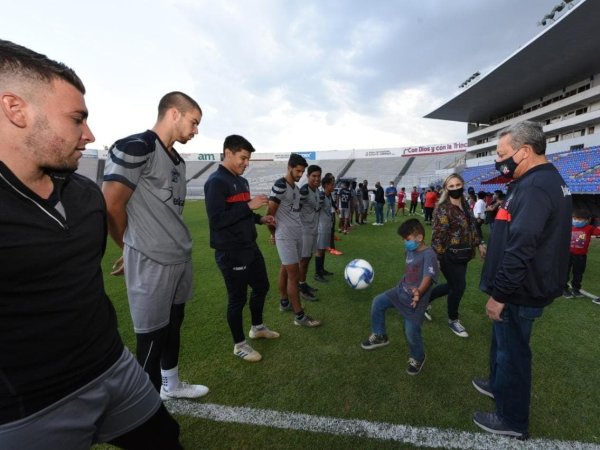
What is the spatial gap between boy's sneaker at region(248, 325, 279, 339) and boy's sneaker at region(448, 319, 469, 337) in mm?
2280

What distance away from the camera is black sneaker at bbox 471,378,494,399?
273 cm

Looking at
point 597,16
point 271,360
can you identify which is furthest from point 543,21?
point 271,360

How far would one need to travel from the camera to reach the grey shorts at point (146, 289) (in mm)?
2082

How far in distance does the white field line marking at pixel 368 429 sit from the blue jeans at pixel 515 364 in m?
0.20

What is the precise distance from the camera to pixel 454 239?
3.63 m

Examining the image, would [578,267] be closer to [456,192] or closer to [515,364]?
[456,192]

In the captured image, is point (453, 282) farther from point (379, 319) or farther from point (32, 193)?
point (32, 193)

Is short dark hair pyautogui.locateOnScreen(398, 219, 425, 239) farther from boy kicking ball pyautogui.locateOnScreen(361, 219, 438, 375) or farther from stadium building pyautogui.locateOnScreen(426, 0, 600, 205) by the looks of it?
stadium building pyautogui.locateOnScreen(426, 0, 600, 205)

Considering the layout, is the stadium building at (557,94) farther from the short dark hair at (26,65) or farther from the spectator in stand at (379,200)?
the short dark hair at (26,65)

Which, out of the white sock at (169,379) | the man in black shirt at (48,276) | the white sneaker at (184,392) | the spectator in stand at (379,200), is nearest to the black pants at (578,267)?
the white sneaker at (184,392)

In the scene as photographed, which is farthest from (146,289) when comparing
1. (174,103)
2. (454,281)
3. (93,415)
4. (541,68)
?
(541,68)

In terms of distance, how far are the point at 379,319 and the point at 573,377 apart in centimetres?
190

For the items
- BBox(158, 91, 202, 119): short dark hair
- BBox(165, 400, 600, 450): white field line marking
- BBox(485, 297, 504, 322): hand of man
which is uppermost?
BBox(158, 91, 202, 119): short dark hair

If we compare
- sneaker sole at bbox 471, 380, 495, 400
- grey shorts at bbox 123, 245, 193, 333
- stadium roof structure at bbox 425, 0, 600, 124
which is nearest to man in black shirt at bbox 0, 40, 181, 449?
grey shorts at bbox 123, 245, 193, 333
